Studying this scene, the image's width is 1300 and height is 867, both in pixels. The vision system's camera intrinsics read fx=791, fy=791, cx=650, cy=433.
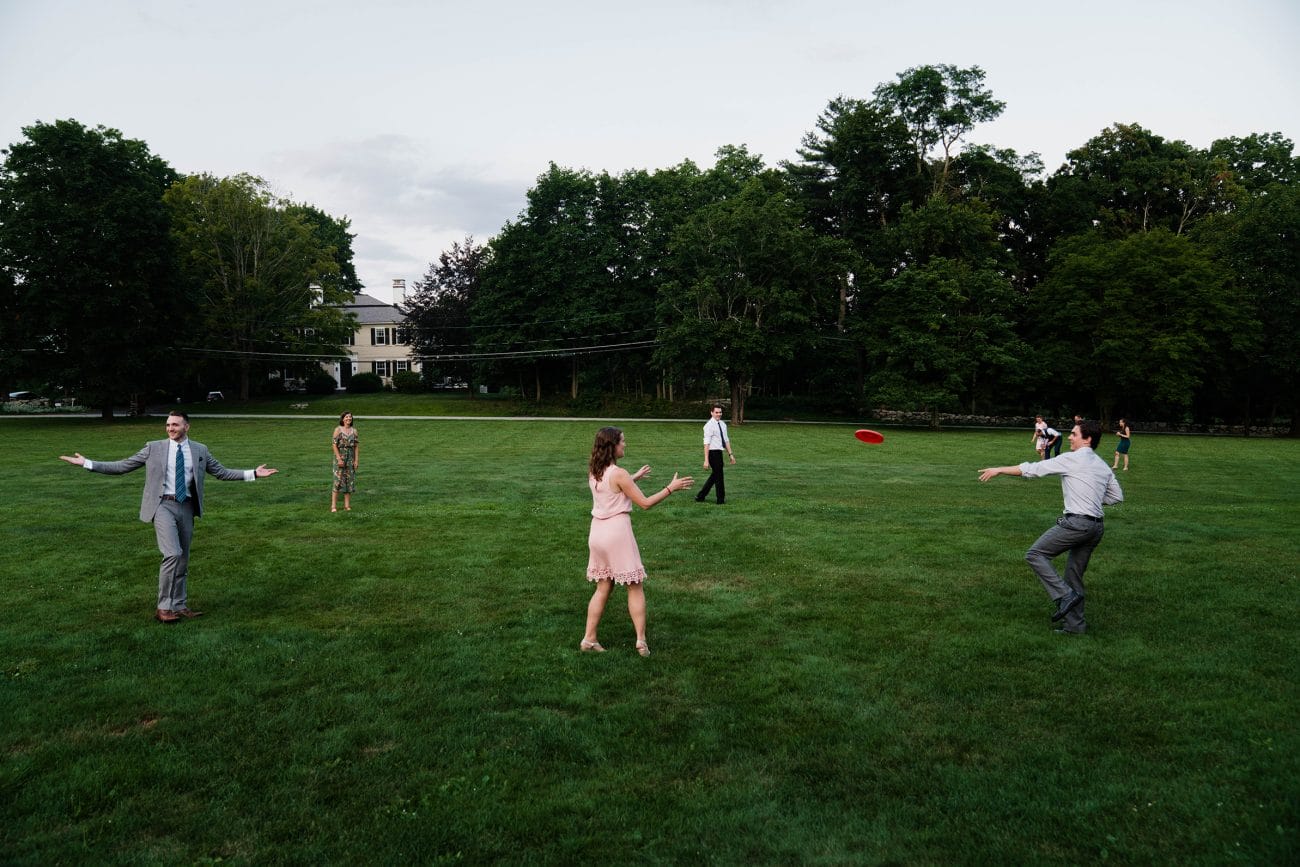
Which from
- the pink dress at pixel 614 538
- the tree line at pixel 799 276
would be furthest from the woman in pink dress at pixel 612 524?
the tree line at pixel 799 276

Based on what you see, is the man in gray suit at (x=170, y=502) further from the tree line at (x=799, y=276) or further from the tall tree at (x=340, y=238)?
the tall tree at (x=340, y=238)

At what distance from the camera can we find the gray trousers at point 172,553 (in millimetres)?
8844

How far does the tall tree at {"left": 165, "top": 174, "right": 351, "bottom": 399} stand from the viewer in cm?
6234

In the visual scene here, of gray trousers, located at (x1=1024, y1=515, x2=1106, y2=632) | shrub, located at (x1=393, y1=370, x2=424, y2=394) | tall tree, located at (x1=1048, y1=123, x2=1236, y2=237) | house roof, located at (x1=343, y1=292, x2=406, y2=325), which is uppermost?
tall tree, located at (x1=1048, y1=123, x2=1236, y2=237)

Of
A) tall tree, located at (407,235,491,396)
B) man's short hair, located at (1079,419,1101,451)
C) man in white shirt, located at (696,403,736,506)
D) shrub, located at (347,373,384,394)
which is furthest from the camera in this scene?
shrub, located at (347,373,384,394)

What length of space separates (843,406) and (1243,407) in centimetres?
2977

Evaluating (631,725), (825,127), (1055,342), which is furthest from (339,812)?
(825,127)

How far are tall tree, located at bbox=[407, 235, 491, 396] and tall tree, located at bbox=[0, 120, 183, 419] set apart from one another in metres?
24.8

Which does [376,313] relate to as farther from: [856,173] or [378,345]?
[856,173]

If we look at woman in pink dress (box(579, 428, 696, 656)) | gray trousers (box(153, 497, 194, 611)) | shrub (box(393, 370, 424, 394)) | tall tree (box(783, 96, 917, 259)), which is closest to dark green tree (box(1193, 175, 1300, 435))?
tall tree (box(783, 96, 917, 259))

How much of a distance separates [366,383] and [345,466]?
2679 inches

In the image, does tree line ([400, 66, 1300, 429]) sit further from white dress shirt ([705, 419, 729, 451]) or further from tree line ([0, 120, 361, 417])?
white dress shirt ([705, 419, 729, 451])

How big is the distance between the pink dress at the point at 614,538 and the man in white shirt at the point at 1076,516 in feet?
13.6

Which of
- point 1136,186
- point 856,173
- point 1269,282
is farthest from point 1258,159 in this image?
point 856,173
